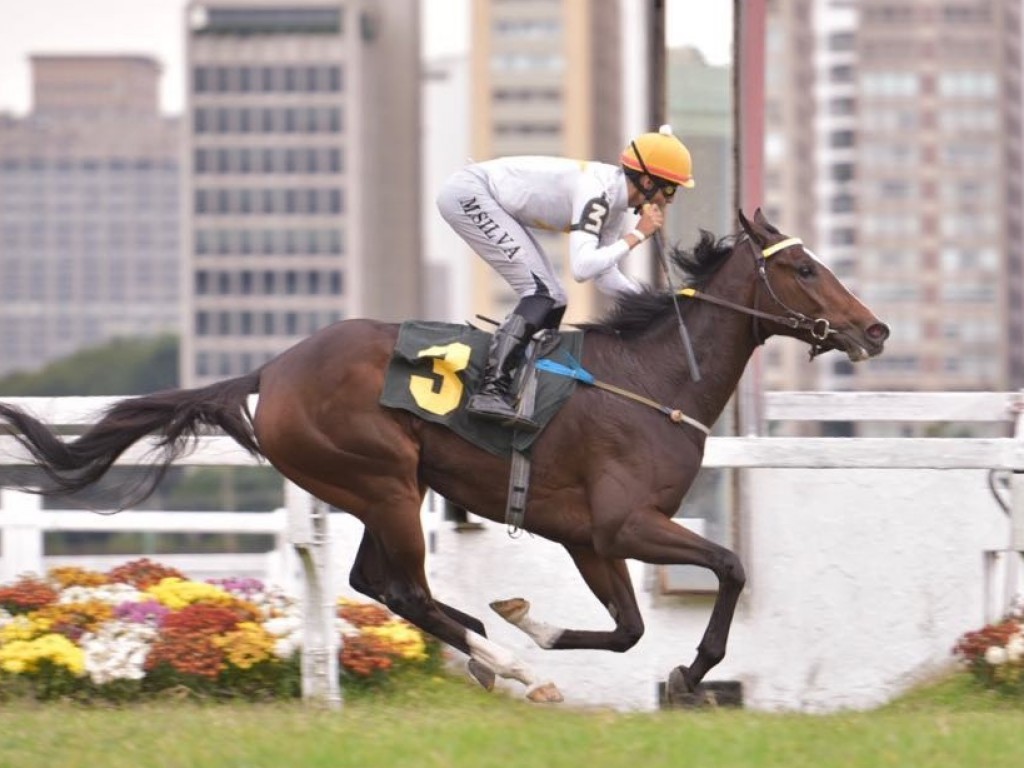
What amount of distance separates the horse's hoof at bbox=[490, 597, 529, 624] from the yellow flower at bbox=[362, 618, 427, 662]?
0.52 m

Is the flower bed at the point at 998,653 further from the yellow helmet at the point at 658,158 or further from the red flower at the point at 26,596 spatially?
the red flower at the point at 26,596

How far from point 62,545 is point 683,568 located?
94.9 meters

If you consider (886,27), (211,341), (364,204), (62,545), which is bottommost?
(62,545)

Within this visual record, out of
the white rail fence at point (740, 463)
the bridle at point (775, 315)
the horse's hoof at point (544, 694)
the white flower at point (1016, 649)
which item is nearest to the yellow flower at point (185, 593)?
the white rail fence at point (740, 463)

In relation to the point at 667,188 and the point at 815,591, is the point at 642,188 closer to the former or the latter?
the point at 667,188

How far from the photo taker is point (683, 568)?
28.0ft

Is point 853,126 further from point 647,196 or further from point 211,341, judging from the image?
point 647,196

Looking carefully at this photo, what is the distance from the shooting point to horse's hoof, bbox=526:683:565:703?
7.21 meters

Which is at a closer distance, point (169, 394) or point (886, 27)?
point (169, 394)

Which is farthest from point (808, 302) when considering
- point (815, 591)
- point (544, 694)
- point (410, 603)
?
point (410, 603)

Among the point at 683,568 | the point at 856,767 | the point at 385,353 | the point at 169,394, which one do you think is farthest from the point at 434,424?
the point at 856,767

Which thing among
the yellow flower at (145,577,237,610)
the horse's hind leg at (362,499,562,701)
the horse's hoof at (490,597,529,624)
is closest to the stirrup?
the horse's hind leg at (362,499,562,701)

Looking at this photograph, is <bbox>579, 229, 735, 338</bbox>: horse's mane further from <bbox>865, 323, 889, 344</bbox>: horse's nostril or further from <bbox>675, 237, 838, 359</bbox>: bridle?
<bbox>865, 323, 889, 344</bbox>: horse's nostril

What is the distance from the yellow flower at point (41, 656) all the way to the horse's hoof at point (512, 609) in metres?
1.60
